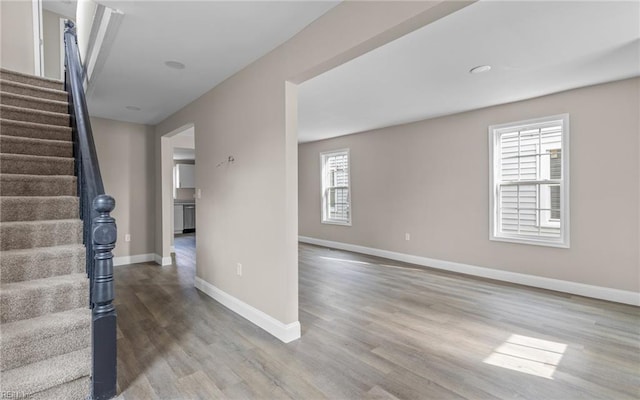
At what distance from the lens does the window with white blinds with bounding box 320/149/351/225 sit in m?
6.59

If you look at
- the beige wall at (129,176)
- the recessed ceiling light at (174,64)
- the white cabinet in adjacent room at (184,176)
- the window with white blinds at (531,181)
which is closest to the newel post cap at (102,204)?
the recessed ceiling light at (174,64)

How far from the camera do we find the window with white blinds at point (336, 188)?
659 cm

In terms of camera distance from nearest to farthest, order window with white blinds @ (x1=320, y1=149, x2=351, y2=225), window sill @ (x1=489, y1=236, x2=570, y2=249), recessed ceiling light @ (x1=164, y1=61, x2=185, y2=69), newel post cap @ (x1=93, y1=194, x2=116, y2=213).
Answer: newel post cap @ (x1=93, y1=194, x2=116, y2=213), recessed ceiling light @ (x1=164, y1=61, x2=185, y2=69), window sill @ (x1=489, y1=236, x2=570, y2=249), window with white blinds @ (x1=320, y1=149, x2=351, y2=225)

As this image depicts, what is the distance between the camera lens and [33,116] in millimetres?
2889

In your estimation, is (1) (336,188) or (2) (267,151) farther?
(1) (336,188)

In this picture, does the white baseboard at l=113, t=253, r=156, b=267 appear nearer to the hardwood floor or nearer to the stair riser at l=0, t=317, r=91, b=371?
the hardwood floor

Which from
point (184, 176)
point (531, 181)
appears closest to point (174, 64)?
point (531, 181)

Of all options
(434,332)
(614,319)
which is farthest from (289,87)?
(614,319)

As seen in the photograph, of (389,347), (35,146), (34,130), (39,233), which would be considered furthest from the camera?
(34,130)

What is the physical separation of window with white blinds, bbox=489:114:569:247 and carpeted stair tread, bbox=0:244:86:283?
4687 mm

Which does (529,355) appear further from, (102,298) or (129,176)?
(129,176)

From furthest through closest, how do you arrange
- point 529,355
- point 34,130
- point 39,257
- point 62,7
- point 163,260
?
point 163,260 → point 62,7 → point 34,130 → point 529,355 → point 39,257

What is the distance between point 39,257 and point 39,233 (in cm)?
27

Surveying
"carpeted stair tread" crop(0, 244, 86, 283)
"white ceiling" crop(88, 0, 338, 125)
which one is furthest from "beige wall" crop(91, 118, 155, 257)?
"carpeted stair tread" crop(0, 244, 86, 283)
